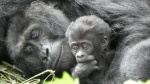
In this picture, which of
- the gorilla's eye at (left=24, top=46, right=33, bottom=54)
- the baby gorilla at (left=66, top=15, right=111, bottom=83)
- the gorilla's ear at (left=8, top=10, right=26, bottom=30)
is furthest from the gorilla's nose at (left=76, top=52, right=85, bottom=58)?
the gorilla's ear at (left=8, top=10, right=26, bottom=30)

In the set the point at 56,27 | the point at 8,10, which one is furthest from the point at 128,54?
the point at 8,10

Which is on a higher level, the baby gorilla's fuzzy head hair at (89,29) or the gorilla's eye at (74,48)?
the baby gorilla's fuzzy head hair at (89,29)

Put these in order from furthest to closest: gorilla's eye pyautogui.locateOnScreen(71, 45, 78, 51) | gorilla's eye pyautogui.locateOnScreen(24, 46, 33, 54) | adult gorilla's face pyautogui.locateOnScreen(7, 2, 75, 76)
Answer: gorilla's eye pyautogui.locateOnScreen(24, 46, 33, 54)
adult gorilla's face pyautogui.locateOnScreen(7, 2, 75, 76)
gorilla's eye pyautogui.locateOnScreen(71, 45, 78, 51)

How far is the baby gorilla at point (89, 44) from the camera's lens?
8.91 feet

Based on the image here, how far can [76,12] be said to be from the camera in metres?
3.18

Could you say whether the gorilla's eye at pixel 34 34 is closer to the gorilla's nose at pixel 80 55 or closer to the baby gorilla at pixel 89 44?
the baby gorilla at pixel 89 44

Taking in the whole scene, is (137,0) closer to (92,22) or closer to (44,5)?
(92,22)

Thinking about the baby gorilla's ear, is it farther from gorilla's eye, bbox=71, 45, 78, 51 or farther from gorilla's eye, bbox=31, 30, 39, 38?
gorilla's eye, bbox=31, 30, 39, 38

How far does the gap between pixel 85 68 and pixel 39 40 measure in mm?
633

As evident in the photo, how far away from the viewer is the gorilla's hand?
269 cm

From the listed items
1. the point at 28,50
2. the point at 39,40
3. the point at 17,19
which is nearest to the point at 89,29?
the point at 39,40

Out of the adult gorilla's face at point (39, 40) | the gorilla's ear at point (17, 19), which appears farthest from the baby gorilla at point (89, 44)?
the gorilla's ear at point (17, 19)

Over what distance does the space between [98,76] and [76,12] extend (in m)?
0.75

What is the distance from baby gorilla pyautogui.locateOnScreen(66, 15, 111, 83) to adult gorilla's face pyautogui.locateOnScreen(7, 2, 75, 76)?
16 cm
